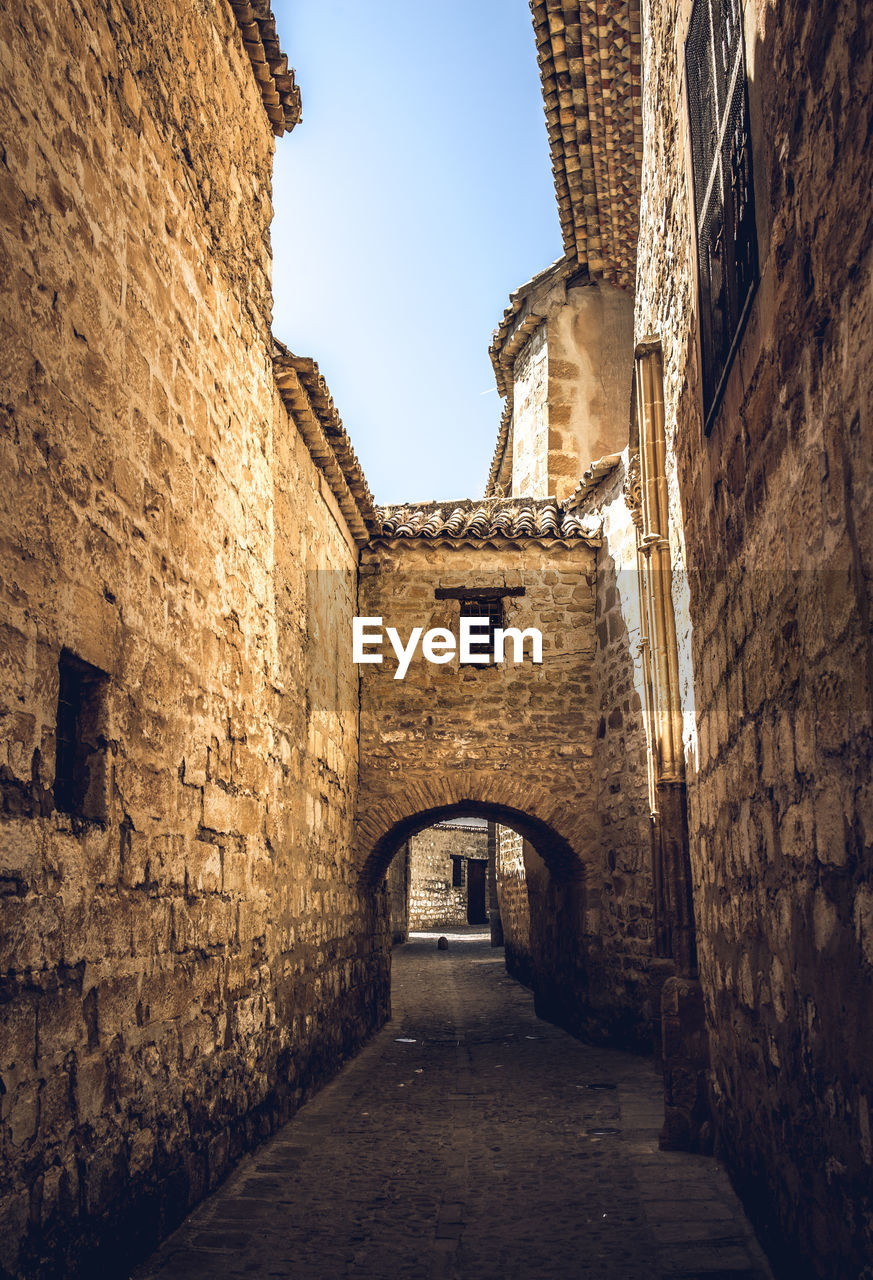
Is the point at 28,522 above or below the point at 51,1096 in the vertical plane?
above

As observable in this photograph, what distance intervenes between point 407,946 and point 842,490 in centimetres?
2175

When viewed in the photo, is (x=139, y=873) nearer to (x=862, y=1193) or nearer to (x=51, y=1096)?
(x=51, y=1096)

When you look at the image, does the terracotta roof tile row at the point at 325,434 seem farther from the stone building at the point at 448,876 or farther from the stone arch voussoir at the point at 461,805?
the stone building at the point at 448,876

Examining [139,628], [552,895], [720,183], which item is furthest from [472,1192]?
[552,895]

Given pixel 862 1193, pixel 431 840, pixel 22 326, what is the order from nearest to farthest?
pixel 862 1193 < pixel 22 326 < pixel 431 840

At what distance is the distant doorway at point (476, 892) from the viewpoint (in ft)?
103

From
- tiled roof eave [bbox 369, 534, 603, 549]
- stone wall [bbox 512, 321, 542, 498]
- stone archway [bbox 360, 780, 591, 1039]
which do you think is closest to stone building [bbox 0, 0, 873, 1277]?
stone archway [bbox 360, 780, 591, 1039]

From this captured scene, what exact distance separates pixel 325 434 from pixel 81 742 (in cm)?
483

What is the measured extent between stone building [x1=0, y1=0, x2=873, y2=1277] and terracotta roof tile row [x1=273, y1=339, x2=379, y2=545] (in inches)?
1.8

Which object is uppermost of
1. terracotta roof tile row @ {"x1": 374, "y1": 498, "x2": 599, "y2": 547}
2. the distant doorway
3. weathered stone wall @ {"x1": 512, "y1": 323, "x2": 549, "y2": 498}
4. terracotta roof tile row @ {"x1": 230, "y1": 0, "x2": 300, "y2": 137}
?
weathered stone wall @ {"x1": 512, "y1": 323, "x2": 549, "y2": 498}

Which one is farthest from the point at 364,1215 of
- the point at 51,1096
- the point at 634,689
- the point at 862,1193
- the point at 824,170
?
the point at 634,689

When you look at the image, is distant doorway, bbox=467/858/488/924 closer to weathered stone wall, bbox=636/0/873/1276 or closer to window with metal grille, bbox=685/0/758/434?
weathered stone wall, bbox=636/0/873/1276

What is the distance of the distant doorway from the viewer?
3127cm

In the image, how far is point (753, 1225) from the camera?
364 centimetres
